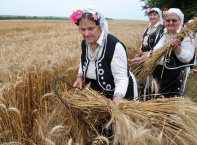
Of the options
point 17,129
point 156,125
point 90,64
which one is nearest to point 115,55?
point 90,64

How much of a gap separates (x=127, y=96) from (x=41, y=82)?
879mm

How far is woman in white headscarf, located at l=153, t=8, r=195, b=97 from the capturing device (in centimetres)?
229

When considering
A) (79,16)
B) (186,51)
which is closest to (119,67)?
(79,16)

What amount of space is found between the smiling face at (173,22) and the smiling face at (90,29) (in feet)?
3.28

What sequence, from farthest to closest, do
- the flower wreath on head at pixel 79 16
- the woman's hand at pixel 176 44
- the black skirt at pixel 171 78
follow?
1. the black skirt at pixel 171 78
2. the woman's hand at pixel 176 44
3. the flower wreath on head at pixel 79 16

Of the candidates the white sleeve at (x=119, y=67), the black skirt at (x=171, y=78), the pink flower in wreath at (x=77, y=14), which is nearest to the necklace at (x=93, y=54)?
the white sleeve at (x=119, y=67)

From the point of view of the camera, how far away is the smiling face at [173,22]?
7.85ft

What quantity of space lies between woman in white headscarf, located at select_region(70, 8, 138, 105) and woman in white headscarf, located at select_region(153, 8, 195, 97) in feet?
2.29

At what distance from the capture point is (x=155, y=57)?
102 inches

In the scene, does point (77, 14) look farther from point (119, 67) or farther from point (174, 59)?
point (174, 59)

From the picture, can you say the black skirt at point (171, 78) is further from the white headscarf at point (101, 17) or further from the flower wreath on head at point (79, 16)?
the flower wreath on head at point (79, 16)

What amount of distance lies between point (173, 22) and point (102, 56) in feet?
3.46

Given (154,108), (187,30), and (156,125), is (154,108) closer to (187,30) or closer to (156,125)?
(156,125)

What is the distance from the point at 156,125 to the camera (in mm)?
1354
